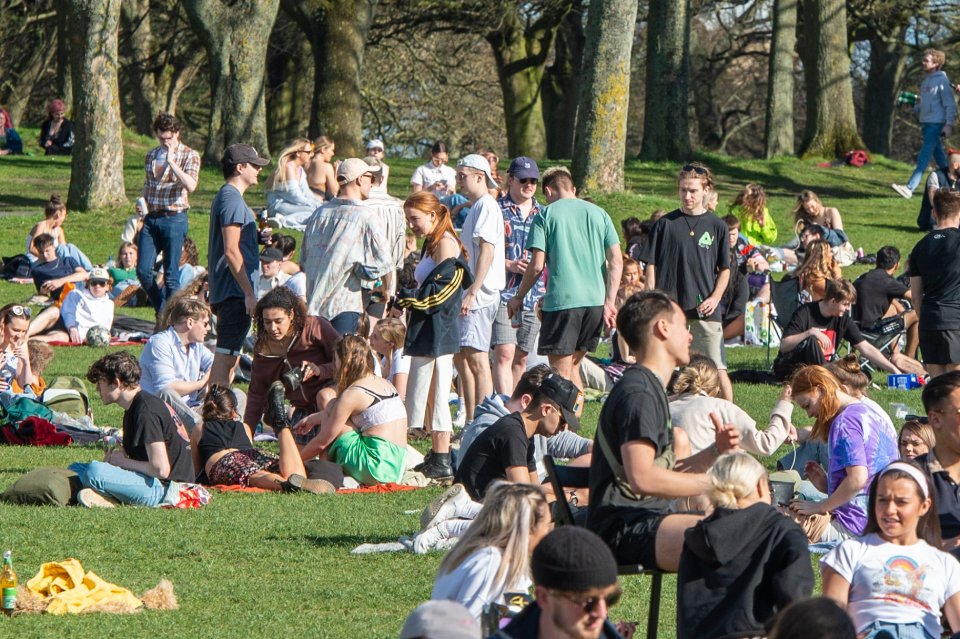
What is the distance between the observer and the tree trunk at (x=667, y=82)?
24.2 meters

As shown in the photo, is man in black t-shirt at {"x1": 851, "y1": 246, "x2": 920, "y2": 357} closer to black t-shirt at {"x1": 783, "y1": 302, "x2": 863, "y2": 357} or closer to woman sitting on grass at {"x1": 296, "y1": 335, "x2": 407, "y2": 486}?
black t-shirt at {"x1": 783, "y1": 302, "x2": 863, "y2": 357}

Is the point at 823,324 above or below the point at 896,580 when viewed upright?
below

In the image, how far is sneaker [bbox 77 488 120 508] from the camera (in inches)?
334

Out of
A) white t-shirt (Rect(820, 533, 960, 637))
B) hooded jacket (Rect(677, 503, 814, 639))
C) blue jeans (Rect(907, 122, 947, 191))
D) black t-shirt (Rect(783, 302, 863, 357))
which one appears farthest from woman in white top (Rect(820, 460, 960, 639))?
blue jeans (Rect(907, 122, 947, 191))

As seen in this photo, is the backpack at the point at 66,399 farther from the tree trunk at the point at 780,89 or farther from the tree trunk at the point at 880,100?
the tree trunk at the point at 880,100

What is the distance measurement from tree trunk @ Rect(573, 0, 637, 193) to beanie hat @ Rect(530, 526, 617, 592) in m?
16.3

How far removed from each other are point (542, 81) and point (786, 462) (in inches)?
1027

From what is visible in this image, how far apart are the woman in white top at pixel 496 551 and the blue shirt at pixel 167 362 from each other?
6110mm

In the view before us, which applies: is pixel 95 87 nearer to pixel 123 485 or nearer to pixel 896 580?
pixel 123 485

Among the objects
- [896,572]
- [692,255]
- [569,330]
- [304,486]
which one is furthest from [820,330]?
[896,572]

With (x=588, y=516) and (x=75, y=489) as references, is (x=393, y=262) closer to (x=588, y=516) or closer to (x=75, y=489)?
(x=75, y=489)

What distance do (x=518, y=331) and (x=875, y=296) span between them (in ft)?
14.3

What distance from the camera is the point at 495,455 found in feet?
23.2

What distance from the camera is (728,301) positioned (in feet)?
45.2
